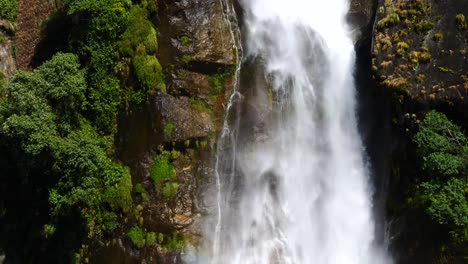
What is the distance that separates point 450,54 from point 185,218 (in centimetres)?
1081

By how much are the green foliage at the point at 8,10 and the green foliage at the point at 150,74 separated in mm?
6109

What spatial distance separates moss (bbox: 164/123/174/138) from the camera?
17859mm

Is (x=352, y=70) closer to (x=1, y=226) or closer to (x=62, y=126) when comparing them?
(x=62, y=126)

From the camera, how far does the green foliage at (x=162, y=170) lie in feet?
58.3

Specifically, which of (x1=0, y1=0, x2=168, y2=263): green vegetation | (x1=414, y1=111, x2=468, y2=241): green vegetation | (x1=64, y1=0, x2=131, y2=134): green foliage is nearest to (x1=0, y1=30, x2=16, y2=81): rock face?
(x1=0, y1=0, x2=168, y2=263): green vegetation

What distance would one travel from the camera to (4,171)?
61.6 ft

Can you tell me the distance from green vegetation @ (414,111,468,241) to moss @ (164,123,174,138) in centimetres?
A: 845

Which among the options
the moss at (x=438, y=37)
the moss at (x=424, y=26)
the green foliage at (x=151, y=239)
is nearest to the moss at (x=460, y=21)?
the moss at (x=438, y=37)

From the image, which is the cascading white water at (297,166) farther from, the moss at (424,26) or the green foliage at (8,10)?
the green foliage at (8,10)

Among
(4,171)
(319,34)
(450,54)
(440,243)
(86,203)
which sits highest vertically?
(319,34)

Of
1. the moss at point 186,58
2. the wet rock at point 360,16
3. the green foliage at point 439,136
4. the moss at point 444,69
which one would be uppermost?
the wet rock at point 360,16

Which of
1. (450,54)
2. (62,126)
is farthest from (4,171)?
(450,54)

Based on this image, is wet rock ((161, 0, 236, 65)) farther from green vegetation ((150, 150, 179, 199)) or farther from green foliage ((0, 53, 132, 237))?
green foliage ((0, 53, 132, 237))

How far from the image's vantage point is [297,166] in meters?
19.1
